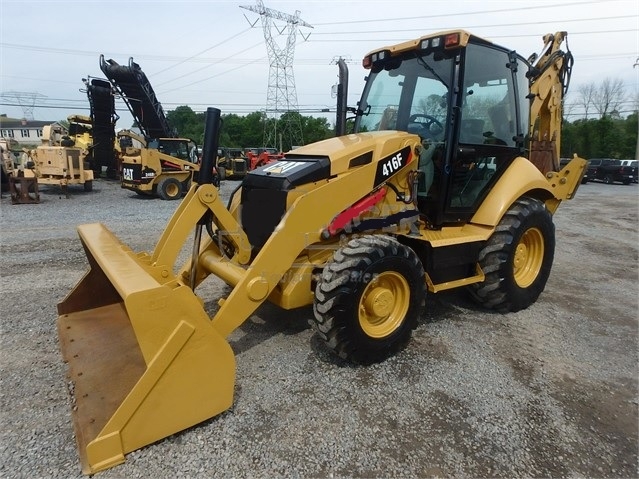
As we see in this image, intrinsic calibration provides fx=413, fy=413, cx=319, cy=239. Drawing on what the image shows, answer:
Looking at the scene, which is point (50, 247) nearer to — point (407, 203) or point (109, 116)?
point (407, 203)

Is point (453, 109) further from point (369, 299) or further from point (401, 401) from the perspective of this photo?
point (401, 401)

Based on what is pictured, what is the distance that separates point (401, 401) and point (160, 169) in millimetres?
13521

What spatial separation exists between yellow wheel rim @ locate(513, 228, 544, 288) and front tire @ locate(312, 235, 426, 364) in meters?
1.81

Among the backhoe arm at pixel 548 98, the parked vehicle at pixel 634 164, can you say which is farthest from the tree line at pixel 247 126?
the backhoe arm at pixel 548 98

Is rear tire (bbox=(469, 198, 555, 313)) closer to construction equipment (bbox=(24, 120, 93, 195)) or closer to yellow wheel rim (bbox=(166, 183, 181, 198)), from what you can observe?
yellow wheel rim (bbox=(166, 183, 181, 198))

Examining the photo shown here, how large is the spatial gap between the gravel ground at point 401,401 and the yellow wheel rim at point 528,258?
15.4 inches

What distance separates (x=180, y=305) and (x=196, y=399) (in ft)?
1.93

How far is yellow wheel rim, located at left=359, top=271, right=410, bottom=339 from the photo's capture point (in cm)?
331

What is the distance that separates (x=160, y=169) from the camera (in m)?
14.4

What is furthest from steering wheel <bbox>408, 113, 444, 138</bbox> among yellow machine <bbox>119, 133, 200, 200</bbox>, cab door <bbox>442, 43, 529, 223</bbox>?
yellow machine <bbox>119, 133, 200, 200</bbox>

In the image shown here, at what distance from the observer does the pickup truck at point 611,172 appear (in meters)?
24.2

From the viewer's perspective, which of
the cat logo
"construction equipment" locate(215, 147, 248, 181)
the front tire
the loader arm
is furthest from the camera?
"construction equipment" locate(215, 147, 248, 181)

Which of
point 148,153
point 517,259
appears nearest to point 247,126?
point 148,153

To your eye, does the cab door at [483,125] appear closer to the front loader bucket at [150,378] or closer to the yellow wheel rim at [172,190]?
the front loader bucket at [150,378]
